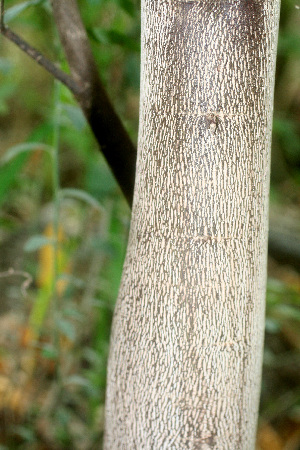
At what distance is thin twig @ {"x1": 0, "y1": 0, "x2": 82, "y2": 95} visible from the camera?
577 mm

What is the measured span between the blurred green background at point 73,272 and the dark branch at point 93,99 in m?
0.09

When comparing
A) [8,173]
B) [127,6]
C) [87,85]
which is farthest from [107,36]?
[8,173]

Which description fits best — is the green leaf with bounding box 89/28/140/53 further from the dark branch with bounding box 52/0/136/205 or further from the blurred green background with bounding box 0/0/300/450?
the dark branch with bounding box 52/0/136/205

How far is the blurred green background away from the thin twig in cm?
9

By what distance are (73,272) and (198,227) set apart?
40.2 inches

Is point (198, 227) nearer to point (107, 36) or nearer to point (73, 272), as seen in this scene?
point (107, 36)

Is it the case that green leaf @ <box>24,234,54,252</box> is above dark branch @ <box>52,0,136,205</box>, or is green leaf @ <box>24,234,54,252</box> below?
below

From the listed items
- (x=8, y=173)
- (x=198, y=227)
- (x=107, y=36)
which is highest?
(x=107, y=36)

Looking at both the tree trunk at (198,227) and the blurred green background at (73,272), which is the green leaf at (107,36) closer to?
the blurred green background at (73,272)

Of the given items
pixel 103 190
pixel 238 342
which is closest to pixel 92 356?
pixel 103 190

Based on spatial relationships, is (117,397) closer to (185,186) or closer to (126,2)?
(185,186)

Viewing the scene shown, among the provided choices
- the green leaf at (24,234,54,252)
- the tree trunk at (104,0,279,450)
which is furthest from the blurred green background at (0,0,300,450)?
the tree trunk at (104,0,279,450)

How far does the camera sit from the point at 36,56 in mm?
597

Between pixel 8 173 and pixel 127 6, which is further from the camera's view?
pixel 8 173
